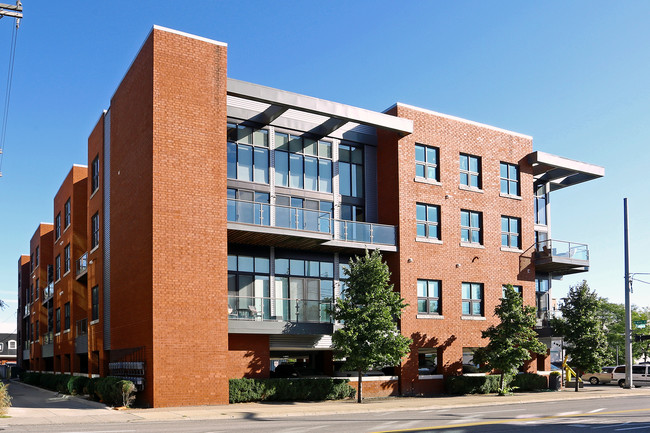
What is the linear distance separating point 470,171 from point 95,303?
20569 mm

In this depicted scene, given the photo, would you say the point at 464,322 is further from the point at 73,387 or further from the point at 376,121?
the point at 73,387

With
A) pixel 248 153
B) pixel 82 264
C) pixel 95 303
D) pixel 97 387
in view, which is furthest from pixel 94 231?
pixel 97 387

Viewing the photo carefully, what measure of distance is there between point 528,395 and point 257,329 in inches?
544

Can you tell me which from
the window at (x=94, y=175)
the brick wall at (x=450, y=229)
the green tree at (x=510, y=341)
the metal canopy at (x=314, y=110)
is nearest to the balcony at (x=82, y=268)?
the window at (x=94, y=175)

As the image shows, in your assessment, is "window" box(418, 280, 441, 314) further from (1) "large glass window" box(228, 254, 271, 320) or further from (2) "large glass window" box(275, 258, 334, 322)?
(1) "large glass window" box(228, 254, 271, 320)

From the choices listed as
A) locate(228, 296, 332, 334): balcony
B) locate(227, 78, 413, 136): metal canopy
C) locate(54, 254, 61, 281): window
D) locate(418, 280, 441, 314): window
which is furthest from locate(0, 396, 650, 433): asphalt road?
locate(54, 254, 61, 281): window

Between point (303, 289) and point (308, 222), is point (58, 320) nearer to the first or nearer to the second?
point (303, 289)

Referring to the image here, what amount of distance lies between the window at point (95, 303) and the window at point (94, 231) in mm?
2347

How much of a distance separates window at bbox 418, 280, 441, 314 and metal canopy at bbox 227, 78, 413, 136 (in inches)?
294

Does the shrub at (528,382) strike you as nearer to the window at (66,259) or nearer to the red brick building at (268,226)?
the red brick building at (268,226)

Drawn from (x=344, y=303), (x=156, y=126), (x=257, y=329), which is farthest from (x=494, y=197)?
(x=156, y=126)

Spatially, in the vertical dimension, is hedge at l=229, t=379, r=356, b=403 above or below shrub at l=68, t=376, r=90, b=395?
above

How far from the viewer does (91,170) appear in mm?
37281

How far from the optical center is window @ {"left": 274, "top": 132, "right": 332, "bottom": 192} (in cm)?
3216
